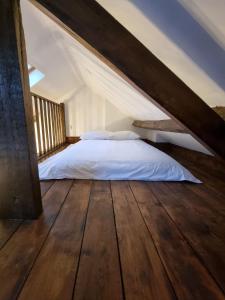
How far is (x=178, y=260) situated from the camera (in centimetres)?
86

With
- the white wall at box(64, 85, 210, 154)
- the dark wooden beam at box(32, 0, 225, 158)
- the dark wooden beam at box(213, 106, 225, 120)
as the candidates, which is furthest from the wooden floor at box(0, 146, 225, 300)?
the white wall at box(64, 85, 210, 154)

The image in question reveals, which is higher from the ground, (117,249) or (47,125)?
(47,125)

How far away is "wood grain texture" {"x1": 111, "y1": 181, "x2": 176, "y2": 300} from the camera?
2.29ft

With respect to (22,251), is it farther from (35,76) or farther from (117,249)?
(35,76)

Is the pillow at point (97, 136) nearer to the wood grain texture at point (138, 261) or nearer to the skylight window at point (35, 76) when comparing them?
the skylight window at point (35, 76)

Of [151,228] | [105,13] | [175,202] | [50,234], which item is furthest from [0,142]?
[175,202]

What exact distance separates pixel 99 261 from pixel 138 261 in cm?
17

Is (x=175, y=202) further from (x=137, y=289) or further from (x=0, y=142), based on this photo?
(x=0, y=142)

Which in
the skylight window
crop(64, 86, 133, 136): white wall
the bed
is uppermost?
the skylight window

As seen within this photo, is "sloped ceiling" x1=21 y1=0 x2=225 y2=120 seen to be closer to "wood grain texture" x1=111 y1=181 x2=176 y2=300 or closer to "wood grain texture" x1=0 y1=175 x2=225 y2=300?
"wood grain texture" x1=0 y1=175 x2=225 y2=300

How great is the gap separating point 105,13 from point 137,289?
1.18m

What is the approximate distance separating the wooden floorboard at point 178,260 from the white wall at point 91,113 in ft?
11.7

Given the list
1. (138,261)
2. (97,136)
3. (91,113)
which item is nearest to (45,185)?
(138,261)

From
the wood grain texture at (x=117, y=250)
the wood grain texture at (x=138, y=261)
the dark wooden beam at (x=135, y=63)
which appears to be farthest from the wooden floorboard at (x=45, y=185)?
the dark wooden beam at (x=135, y=63)
